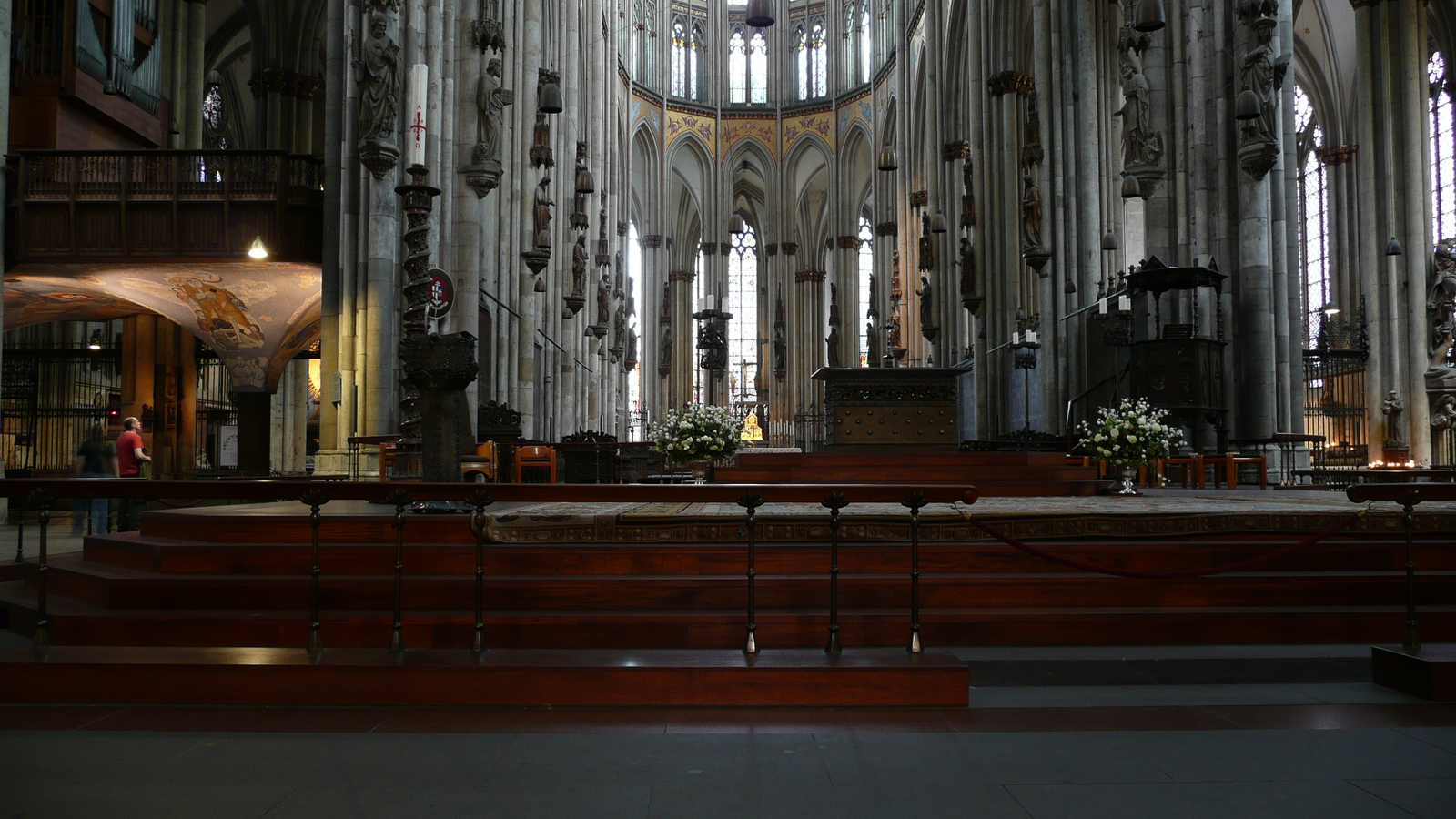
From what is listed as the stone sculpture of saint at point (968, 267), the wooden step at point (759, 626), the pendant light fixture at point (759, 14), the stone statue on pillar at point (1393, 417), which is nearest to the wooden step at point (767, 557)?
the wooden step at point (759, 626)

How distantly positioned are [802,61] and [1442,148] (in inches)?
873

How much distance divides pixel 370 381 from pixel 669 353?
26159 mm

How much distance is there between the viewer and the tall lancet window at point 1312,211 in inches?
1104

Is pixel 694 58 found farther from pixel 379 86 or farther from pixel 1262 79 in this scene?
pixel 1262 79

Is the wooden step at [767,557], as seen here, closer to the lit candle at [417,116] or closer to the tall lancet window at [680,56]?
the lit candle at [417,116]

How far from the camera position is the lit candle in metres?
6.42

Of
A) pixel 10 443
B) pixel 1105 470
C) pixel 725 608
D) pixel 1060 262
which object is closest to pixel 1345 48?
pixel 1060 262

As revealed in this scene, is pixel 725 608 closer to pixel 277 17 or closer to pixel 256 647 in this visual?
pixel 256 647

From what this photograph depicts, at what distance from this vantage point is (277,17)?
68.7ft

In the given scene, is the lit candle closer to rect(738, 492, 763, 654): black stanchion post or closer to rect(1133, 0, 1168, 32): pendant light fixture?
rect(738, 492, 763, 654): black stanchion post

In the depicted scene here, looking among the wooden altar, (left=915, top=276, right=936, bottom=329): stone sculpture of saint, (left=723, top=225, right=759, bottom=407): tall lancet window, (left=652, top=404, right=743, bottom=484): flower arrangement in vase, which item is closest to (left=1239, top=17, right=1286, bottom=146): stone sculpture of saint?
the wooden altar

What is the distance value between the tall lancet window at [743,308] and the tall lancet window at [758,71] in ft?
19.4

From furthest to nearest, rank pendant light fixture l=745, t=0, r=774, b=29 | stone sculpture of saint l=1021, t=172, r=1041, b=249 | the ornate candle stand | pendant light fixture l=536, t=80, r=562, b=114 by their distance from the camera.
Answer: stone sculpture of saint l=1021, t=172, r=1041, b=249 → pendant light fixture l=536, t=80, r=562, b=114 → pendant light fixture l=745, t=0, r=774, b=29 → the ornate candle stand

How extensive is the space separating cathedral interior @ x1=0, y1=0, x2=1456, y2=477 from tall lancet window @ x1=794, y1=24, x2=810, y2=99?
9.20 metres
